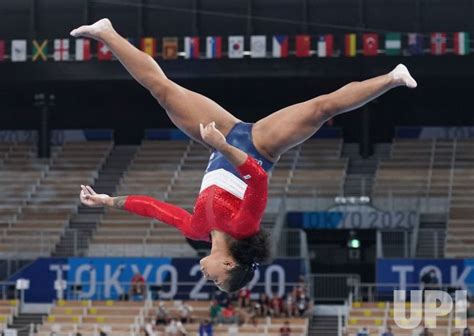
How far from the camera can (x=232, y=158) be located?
730cm

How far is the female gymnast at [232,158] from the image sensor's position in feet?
25.2

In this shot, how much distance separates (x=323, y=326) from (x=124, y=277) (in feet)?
14.7

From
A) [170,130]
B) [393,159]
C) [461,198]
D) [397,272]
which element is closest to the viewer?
[397,272]

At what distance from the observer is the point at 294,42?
92.5 ft

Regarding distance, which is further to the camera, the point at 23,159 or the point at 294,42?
the point at 23,159

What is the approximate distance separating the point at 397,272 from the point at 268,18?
7.74 meters

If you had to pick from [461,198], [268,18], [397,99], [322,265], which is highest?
[268,18]

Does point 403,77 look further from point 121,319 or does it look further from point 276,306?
point 121,319

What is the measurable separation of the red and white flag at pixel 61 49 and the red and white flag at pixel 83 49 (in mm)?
287

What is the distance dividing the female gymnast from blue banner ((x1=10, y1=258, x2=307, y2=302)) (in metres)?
17.0

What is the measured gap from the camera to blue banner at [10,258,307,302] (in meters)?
25.5

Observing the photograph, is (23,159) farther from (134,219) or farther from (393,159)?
(393,159)

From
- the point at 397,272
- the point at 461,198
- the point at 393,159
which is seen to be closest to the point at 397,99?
the point at 393,159

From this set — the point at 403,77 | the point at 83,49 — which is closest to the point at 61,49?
the point at 83,49
